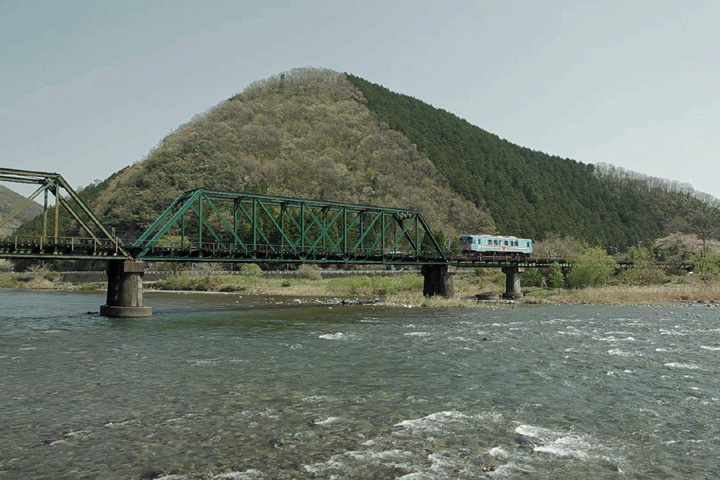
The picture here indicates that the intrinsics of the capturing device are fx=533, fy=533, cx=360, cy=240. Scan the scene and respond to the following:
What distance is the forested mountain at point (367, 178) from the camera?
440ft

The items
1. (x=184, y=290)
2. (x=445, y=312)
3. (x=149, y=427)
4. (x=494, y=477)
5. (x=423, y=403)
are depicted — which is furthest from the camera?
(x=184, y=290)

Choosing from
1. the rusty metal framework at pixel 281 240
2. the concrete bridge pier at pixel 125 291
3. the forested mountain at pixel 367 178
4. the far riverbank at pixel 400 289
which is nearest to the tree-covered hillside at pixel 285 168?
the forested mountain at pixel 367 178

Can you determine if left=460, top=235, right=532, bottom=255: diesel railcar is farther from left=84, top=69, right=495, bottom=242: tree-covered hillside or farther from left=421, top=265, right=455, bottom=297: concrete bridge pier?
left=84, top=69, right=495, bottom=242: tree-covered hillside

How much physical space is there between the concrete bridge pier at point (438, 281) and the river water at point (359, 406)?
31285 millimetres

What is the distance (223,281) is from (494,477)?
76227 millimetres

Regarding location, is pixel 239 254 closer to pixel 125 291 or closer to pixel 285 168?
pixel 125 291

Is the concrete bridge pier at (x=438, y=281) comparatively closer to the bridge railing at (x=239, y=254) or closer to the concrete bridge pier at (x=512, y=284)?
the bridge railing at (x=239, y=254)

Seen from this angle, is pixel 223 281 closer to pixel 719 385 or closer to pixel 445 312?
pixel 445 312

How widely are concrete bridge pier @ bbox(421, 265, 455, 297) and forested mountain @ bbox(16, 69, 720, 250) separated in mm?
67570

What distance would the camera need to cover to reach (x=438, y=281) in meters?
60.6

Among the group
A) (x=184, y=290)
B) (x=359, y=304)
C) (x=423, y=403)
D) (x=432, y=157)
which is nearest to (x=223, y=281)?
(x=184, y=290)

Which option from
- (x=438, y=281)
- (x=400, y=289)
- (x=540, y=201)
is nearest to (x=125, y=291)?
(x=438, y=281)

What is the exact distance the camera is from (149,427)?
483 inches

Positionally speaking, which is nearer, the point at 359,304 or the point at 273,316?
the point at 273,316
